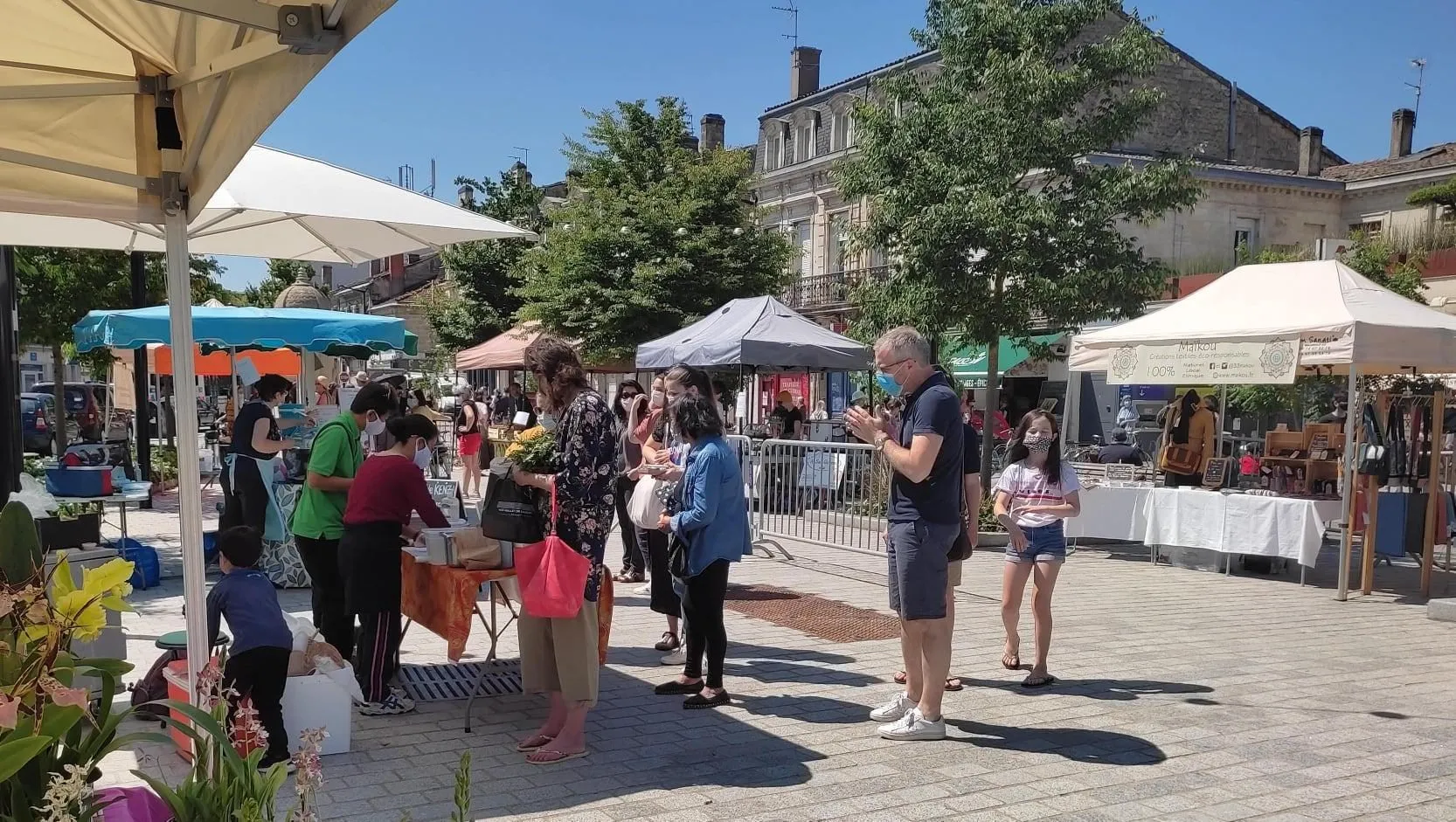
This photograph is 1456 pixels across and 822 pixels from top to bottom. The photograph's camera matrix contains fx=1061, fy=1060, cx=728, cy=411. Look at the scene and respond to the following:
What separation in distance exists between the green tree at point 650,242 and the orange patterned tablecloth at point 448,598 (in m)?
16.3

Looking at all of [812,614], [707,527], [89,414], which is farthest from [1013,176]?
[89,414]

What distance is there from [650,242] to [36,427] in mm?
14658

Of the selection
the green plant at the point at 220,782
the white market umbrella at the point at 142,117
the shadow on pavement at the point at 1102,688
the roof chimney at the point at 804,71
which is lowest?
the shadow on pavement at the point at 1102,688

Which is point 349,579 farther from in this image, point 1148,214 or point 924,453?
point 1148,214

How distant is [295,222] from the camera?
6.53m

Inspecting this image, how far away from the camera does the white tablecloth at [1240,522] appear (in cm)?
972

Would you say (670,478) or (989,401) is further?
(989,401)

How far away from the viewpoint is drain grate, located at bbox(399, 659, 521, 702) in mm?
5883

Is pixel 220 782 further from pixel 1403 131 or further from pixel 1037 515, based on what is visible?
pixel 1403 131

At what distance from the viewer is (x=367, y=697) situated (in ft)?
18.3

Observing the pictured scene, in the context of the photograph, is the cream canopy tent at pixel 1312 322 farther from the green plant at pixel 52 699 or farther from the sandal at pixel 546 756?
the green plant at pixel 52 699

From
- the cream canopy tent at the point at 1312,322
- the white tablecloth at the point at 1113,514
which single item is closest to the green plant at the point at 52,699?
the cream canopy tent at the point at 1312,322

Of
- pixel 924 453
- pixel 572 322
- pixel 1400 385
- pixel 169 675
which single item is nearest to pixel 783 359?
pixel 924 453

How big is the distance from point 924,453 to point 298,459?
6209mm
